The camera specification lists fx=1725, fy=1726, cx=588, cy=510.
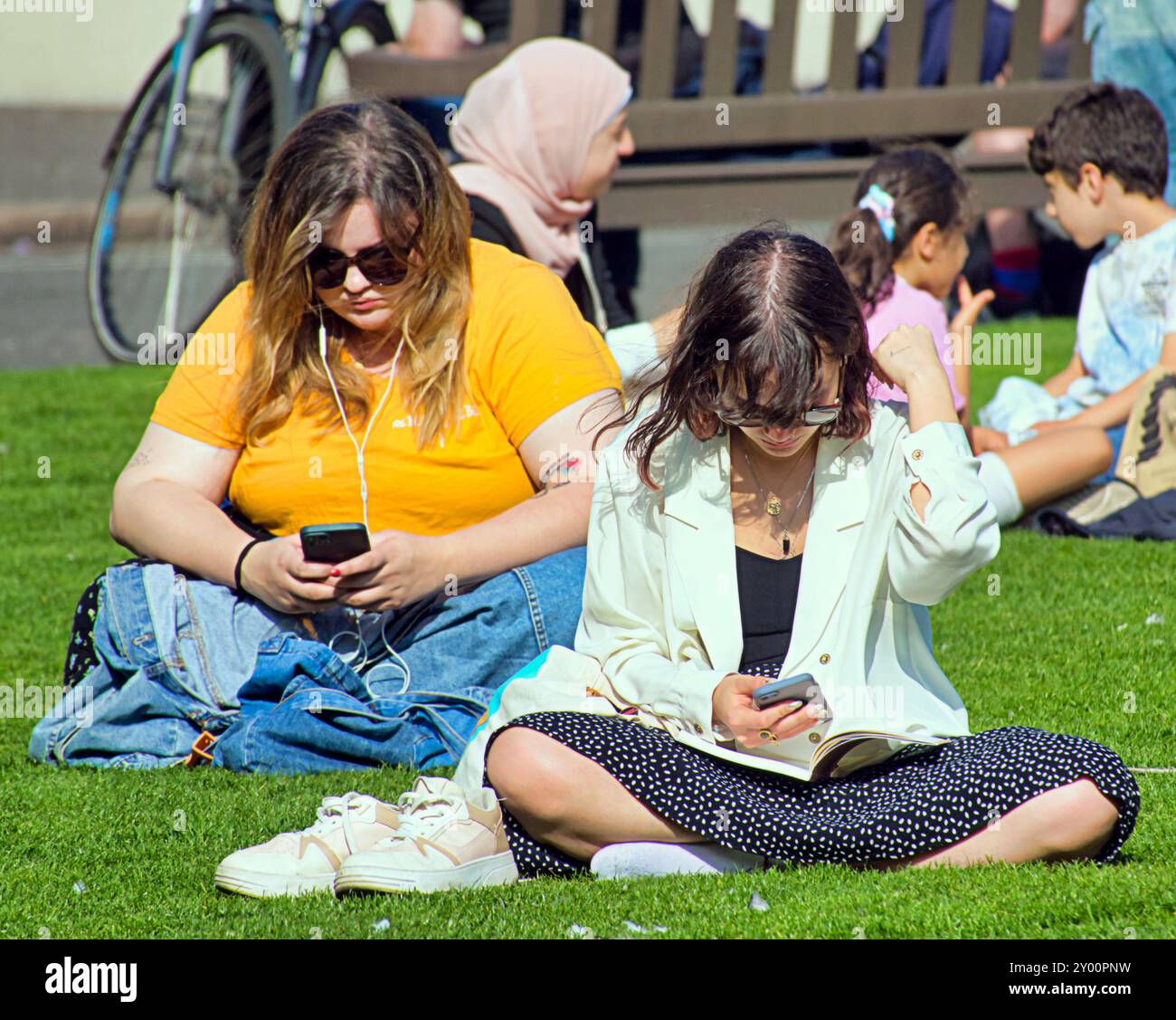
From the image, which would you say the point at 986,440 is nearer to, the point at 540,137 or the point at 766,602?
the point at 540,137

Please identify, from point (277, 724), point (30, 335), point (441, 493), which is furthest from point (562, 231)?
point (30, 335)

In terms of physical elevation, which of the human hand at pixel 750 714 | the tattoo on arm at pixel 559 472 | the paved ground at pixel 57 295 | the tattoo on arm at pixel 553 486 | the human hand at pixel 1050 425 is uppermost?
the tattoo on arm at pixel 559 472

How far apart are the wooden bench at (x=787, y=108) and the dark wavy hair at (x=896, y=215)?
7.24 ft

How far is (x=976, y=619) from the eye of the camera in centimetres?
452

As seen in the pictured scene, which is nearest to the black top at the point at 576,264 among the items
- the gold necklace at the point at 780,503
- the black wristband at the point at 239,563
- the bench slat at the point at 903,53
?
the black wristband at the point at 239,563

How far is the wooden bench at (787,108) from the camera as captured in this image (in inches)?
304

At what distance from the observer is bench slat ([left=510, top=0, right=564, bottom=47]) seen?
7863mm

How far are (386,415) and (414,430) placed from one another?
0.08 meters

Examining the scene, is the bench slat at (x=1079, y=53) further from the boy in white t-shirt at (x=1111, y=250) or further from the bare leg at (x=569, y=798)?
the bare leg at (x=569, y=798)

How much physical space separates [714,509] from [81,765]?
1.53 metres

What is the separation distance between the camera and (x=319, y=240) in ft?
12.0

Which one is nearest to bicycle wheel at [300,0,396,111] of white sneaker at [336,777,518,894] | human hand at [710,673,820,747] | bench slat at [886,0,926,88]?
bench slat at [886,0,926,88]

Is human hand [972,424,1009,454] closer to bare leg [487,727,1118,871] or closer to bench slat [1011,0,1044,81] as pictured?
bench slat [1011,0,1044,81]

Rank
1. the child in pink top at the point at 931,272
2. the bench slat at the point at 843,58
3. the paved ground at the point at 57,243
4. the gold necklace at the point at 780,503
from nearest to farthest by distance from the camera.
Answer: the gold necklace at the point at 780,503
the child in pink top at the point at 931,272
the bench slat at the point at 843,58
the paved ground at the point at 57,243
